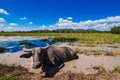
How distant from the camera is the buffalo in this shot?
22.4 ft

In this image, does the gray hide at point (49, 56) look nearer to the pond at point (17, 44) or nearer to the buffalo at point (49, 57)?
the buffalo at point (49, 57)

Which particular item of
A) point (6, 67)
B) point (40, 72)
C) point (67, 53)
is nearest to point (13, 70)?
point (6, 67)

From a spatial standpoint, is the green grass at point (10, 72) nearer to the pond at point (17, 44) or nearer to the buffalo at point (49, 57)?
the buffalo at point (49, 57)

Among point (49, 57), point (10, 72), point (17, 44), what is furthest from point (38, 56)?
point (17, 44)

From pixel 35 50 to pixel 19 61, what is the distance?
238cm

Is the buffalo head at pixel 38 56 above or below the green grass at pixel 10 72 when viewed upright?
above

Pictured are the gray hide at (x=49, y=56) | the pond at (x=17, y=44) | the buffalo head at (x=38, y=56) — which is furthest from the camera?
the pond at (x=17, y=44)

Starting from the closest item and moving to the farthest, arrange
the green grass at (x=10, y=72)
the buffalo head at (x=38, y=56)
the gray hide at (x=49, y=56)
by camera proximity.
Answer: the green grass at (x=10, y=72)
the buffalo head at (x=38, y=56)
the gray hide at (x=49, y=56)

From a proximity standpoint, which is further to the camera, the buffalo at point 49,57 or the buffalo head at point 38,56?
the buffalo at point 49,57

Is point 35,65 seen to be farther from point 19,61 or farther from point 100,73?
point 19,61

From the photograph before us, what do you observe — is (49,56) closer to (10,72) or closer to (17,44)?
(10,72)

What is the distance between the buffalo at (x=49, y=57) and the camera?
6839mm

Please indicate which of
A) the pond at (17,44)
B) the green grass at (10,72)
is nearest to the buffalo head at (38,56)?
the green grass at (10,72)

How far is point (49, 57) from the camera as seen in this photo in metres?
7.83
